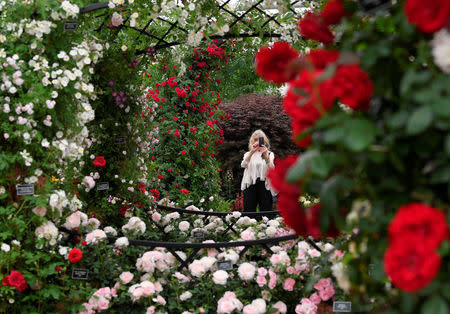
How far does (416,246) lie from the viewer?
721 mm

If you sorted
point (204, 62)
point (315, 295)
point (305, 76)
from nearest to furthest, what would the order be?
point (305, 76)
point (315, 295)
point (204, 62)

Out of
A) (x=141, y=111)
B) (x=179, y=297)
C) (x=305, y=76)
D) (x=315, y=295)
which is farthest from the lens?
(x=141, y=111)

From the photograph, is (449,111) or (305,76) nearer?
(449,111)

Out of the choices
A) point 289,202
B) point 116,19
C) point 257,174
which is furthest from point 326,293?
point 257,174

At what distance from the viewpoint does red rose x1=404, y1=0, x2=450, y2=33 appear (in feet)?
2.56

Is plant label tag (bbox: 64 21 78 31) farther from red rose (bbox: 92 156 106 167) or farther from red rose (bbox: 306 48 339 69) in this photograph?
red rose (bbox: 306 48 339 69)

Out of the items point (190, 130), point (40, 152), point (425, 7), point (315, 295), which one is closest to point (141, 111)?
point (40, 152)

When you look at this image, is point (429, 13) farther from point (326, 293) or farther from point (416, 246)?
point (326, 293)

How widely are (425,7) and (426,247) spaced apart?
16.1 inches

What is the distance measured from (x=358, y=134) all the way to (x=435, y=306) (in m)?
0.31

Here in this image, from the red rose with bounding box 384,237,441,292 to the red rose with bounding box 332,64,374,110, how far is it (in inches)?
11.2

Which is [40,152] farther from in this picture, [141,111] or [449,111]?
A: [449,111]

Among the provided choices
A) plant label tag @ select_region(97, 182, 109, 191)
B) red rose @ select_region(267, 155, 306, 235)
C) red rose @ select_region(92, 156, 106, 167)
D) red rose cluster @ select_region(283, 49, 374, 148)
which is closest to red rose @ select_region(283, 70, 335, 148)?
red rose cluster @ select_region(283, 49, 374, 148)

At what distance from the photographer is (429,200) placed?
799mm
